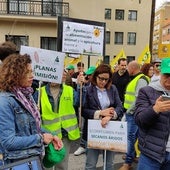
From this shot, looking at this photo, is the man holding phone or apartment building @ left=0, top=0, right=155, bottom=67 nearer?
the man holding phone

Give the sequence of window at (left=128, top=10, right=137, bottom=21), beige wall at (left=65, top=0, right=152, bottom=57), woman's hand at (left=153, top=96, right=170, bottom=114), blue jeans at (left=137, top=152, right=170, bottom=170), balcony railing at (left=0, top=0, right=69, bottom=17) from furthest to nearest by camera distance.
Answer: window at (left=128, top=10, right=137, bottom=21) → beige wall at (left=65, top=0, right=152, bottom=57) → balcony railing at (left=0, top=0, right=69, bottom=17) → blue jeans at (left=137, top=152, right=170, bottom=170) → woman's hand at (left=153, top=96, right=170, bottom=114)

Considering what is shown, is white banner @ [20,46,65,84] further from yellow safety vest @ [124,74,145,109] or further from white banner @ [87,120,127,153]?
yellow safety vest @ [124,74,145,109]

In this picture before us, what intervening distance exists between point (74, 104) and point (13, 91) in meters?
1.68

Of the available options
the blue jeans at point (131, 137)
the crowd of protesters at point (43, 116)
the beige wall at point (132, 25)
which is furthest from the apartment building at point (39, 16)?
the crowd of protesters at point (43, 116)

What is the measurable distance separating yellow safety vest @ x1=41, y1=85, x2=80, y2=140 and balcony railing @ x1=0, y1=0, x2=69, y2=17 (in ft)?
60.1

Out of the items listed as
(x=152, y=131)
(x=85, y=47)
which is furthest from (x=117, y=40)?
(x=152, y=131)

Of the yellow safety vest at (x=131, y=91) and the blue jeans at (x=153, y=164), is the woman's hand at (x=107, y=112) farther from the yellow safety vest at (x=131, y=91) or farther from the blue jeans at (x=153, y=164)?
the yellow safety vest at (x=131, y=91)

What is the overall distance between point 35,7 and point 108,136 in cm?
1951

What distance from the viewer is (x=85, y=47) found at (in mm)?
5004

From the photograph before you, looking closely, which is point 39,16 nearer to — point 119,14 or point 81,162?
point 81,162

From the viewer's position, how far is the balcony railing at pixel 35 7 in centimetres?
2161

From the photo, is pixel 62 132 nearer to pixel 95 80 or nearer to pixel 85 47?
pixel 95 80

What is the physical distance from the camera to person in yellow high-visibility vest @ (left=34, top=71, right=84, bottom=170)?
3746 millimetres

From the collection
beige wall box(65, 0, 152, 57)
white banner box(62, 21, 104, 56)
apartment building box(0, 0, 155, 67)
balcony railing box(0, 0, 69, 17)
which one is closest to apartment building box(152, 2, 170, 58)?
beige wall box(65, 0, 152, 57)
